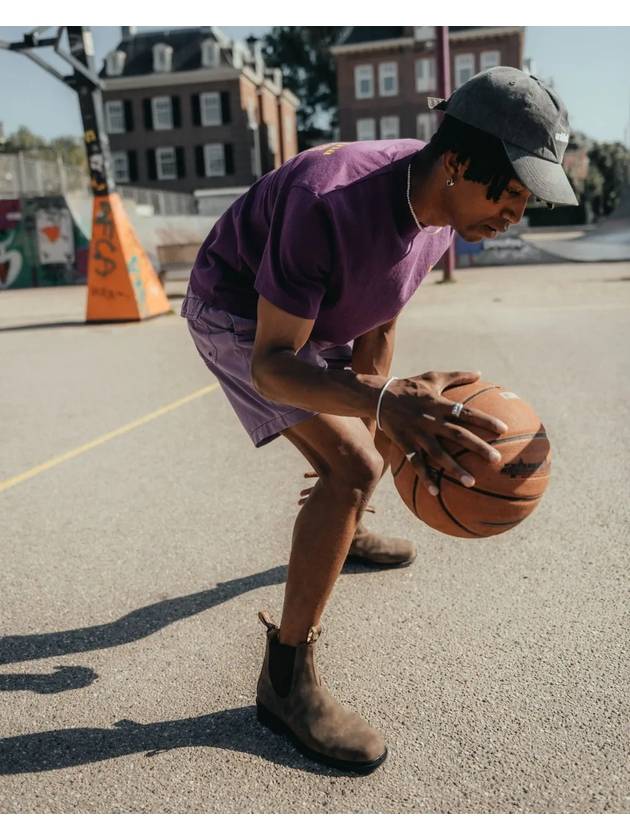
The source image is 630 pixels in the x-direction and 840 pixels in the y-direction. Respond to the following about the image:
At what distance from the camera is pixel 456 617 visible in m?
3.26

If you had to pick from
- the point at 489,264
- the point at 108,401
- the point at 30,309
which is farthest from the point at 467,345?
the point at 489,264

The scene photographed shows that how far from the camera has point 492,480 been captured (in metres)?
2.38

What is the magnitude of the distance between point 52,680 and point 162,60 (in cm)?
5395

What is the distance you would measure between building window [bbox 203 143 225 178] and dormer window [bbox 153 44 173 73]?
528 centimetres

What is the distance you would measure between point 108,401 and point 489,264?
63.3ft

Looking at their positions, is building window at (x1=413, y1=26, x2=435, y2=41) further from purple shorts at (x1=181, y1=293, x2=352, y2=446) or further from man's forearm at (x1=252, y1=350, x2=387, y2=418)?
man's forearm at (x1=252, y1=350, x2=387, y2=418)

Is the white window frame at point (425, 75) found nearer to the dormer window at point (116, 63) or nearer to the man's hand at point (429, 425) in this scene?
the dormer window at point (116, 63)

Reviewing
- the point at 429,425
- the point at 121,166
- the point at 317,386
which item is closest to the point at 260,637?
the point at 317,386

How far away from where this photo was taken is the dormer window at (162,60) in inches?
2002

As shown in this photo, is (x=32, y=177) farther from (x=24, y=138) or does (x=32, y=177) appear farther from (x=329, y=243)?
(x=24, y=138)

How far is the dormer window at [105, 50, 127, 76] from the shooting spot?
5178 cm

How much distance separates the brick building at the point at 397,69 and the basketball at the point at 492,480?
50.9m

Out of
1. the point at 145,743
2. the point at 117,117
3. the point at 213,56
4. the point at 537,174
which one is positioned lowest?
the point at 145,743

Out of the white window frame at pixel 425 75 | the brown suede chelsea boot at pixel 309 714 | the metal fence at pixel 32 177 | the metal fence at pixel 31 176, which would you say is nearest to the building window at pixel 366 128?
the white window frame at pixel 425 75
